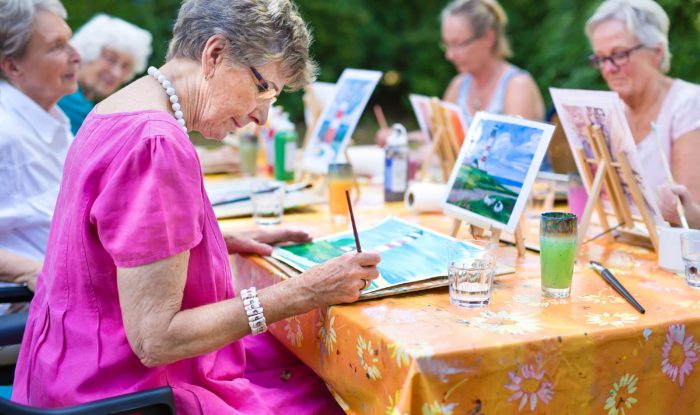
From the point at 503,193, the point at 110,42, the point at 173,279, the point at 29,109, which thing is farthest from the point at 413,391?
the point at 110,42

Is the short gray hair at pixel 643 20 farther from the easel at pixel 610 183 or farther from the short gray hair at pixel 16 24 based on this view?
the short gray hair at pixel 16 24

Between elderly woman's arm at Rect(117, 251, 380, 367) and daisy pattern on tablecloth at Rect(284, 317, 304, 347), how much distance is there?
0.69 ft

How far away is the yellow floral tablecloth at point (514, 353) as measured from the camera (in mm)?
1326

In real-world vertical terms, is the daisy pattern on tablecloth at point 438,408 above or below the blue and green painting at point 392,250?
below

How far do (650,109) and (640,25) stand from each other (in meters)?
0.29

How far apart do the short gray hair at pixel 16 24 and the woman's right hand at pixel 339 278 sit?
1.47 meters

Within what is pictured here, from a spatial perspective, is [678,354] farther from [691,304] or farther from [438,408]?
[438,408]

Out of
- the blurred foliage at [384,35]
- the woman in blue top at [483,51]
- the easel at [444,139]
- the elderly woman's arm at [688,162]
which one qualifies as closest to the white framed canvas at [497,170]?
the easel at [444,139]

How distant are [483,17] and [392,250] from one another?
2716 mm

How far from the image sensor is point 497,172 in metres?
2.00

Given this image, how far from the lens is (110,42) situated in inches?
157

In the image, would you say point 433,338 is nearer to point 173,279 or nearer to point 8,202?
point 173,279

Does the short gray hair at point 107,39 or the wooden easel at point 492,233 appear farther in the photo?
the short gray hair at point 107,39

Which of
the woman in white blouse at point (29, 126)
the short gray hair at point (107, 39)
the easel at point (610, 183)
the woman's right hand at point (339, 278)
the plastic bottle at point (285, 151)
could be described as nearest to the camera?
the woman's right hand at point (339, 278)
